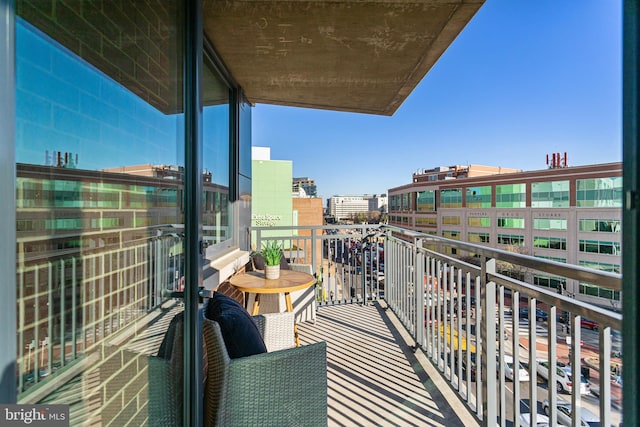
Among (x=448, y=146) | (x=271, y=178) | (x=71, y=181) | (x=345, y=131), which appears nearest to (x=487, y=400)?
(x=71, y=181)

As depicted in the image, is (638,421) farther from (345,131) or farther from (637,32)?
(345,131)

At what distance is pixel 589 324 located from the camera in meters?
1.03

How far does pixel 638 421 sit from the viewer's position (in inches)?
19.4

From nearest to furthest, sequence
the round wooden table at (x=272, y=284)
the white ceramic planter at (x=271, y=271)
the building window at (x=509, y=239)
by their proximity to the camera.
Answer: the round wooden table at (x=272, y=284) < the white ceramic planter at (x=271, y=271) < the building window at (x=509, y=239)

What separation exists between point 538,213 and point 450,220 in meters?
16.1

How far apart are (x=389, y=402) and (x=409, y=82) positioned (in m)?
2.75

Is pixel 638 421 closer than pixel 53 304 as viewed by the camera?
Yes

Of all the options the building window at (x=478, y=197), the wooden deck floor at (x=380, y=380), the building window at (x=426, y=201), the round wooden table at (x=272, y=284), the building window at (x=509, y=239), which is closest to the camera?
the wooden deck floor at (x=380, y=380)

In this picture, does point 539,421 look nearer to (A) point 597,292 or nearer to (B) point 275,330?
(A) point 597,292

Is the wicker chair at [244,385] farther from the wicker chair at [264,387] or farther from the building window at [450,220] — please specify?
the building window at [450,220]

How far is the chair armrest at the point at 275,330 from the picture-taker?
209cm

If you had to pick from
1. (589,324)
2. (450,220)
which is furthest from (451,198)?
(589,324)

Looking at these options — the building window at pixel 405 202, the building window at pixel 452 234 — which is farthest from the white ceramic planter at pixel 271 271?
the building window at pixel 405 202

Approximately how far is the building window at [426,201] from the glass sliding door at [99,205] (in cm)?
→ 2792
